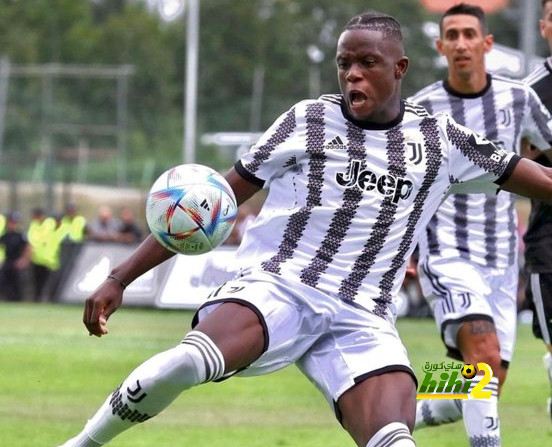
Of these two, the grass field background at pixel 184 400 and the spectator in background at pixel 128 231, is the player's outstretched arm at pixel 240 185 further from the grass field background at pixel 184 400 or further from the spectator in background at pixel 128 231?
the spectator in background at pixel 128 231

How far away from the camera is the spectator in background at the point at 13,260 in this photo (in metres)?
25.4

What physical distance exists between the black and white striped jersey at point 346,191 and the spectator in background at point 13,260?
1946 centimetres

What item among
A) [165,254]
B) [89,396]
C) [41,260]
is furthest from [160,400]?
[41,260]

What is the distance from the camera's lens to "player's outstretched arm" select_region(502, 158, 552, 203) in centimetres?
628

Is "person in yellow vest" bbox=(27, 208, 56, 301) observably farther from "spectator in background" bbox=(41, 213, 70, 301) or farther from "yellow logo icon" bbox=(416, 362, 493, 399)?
"yellow logo icon" bbox=(416, 362, 493, 399)

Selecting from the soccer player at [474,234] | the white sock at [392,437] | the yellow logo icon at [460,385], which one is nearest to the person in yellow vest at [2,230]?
the yellow logo icon at [460,385]

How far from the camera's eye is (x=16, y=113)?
38031 mm

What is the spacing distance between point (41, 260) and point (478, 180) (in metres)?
19.0

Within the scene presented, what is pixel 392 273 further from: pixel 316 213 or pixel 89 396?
pixel 89 396

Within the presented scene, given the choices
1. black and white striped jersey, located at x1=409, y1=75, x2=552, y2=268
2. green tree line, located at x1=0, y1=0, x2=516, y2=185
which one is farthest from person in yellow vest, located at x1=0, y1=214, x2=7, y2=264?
black and white striped jersey, located at x1=409, y1=75, x2=552, y2=268

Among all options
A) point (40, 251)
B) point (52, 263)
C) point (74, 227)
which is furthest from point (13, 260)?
point (52, 263)

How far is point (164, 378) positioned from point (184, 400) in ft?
20.8

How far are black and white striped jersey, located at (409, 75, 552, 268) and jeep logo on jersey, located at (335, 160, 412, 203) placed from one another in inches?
Answer: 96.2

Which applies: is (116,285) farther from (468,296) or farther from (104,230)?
(104,230)
